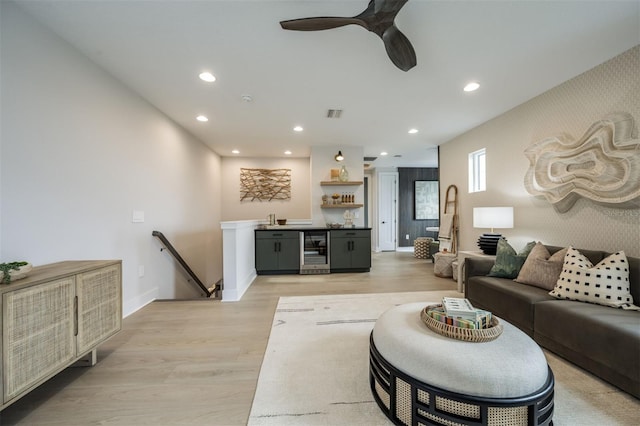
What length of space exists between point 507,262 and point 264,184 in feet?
16.0

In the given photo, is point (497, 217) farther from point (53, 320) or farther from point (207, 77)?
point (53, 320)

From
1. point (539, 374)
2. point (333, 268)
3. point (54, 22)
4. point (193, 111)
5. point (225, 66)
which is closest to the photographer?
point (539, 374)

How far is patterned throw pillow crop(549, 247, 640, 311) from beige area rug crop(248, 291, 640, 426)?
21.1 inches

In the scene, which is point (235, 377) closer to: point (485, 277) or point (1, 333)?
point (1, 333)

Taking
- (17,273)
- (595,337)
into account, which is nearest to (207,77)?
(17,273)

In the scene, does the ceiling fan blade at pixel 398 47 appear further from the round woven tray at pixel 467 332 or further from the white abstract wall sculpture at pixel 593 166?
the white abstract wall sculpture at pixel 593 166

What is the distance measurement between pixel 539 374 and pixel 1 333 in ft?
8.34

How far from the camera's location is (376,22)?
5.16 ft

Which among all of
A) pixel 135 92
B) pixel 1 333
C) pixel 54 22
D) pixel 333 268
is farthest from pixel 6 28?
pixel 333 268

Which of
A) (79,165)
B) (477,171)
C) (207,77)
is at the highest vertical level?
(207,77)

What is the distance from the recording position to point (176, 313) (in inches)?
108

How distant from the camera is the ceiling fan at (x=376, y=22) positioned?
1.47 meters

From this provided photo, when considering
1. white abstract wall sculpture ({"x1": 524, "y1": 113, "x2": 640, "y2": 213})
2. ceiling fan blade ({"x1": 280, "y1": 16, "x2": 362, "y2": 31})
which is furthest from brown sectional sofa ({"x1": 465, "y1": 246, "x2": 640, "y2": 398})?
ceiling fan blade ({"x1": 280, "y1": 16, "x2": 362, "y2": 31})

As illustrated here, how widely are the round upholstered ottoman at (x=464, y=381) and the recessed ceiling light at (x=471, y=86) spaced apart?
8.22 feet
